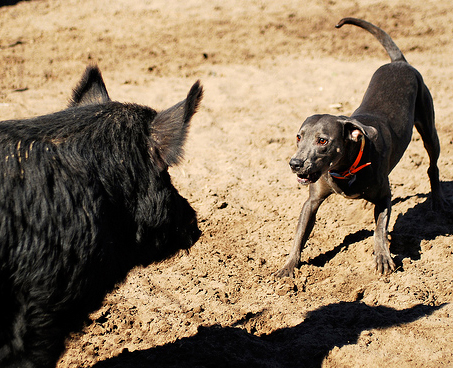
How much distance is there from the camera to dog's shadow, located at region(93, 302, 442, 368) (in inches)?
139

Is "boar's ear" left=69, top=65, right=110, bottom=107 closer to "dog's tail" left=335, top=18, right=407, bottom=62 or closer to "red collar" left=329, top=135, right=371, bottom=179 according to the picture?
"red collar" left=329, top=135, right=371, bottom=179

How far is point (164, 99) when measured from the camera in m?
8.37

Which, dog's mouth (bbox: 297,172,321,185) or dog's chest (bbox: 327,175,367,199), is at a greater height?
dog's mouth (bbox: 297,172,321,185)

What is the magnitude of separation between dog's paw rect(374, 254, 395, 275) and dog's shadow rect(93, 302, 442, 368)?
53cm

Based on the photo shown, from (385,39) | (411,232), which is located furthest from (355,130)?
(385,39)

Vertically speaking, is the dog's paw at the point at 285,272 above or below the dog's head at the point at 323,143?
below

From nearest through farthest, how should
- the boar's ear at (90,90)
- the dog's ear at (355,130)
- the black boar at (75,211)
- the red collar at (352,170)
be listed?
the black boar at (75,211) < the boar's ear at (90,90) < the dog's ear at (355,130) < the red collar at (352,170)

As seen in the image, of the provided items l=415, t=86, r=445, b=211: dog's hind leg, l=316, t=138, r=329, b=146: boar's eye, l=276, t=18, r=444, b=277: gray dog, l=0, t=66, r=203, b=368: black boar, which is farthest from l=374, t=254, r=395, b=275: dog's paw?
l=0, t=66, r=203, b=368: black boar

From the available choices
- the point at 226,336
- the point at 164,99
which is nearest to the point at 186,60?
the point at 164,99

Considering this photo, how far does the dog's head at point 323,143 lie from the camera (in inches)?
171

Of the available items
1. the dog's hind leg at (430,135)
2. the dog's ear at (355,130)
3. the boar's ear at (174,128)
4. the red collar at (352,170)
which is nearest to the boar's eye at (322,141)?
the dog's ear at (355,130)

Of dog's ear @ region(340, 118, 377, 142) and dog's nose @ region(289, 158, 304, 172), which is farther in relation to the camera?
dog's ear @ region(340, 118, 377, 142)

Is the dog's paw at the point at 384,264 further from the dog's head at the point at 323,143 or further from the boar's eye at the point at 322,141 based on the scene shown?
the boar's eye at the point at 322,141

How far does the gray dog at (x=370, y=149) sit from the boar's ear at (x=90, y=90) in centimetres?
170
